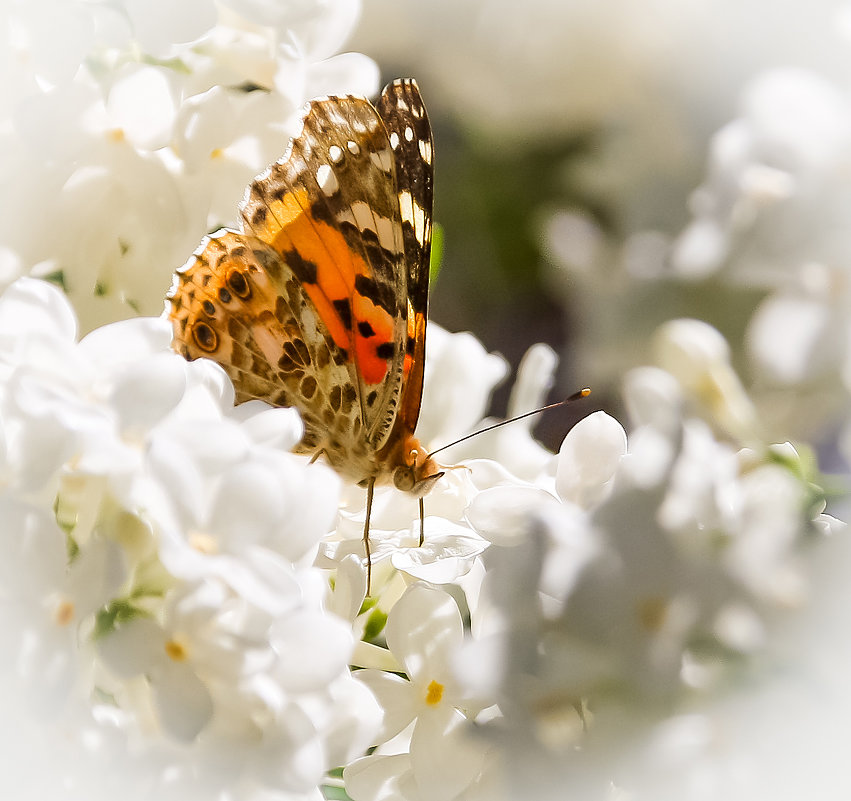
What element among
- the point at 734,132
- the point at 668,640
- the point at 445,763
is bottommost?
the point at 445,763

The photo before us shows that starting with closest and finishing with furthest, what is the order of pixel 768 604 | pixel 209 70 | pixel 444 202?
pixel 768 604, pixel 209 70, pixel 444 202

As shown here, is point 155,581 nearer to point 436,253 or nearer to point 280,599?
point 280,599

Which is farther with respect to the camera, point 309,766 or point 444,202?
point 444,202

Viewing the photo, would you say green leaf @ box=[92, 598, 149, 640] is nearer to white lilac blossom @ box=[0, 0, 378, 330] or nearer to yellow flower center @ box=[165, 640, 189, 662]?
yellow flower center @ box=[165, 640, 189, 662]

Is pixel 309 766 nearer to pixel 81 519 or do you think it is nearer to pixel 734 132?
pixel 81 519

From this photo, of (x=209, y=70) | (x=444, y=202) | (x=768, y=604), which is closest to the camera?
(x=768, y=604)

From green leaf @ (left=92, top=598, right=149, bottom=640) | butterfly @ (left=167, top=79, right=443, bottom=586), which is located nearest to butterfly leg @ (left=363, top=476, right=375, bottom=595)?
butterfly @ (left=167, top=79, right=443, bottom=586)

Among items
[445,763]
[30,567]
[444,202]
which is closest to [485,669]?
[445,763]
